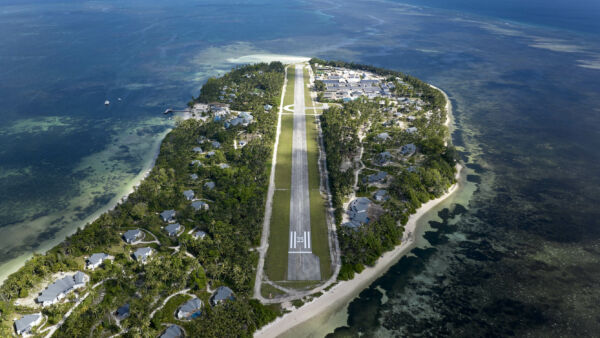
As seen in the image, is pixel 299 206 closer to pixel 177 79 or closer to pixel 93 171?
pixel 93 171

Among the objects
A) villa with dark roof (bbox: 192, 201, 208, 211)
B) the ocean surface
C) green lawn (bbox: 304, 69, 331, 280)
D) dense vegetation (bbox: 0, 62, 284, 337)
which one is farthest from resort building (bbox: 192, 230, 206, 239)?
the ocean surface

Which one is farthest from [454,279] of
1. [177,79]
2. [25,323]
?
[177,79]

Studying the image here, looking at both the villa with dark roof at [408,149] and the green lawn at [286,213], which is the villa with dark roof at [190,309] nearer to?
the green lawn at [286,213]

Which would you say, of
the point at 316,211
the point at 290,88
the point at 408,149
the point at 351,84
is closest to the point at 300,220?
the point at 316,211

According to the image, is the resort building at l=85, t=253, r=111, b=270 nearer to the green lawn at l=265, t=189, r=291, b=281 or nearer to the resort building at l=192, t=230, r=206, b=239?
the resort building at l=192, t=230, r=206, b=239

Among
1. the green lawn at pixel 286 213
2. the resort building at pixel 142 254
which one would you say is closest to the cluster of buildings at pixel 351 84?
the green lawn at pixel 286 213

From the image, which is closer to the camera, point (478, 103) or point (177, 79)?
point (478, 103)
